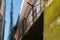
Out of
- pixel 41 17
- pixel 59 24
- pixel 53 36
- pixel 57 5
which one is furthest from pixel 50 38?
pixel 41 17

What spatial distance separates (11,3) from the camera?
12656mm

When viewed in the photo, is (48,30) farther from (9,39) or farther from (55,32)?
(9,39)

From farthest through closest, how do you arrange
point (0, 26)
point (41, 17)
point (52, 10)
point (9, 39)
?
point (0, 26)
point (9, 39)
point (41, 17)
point (52, 10)

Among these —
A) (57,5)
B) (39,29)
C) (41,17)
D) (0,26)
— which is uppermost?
(57,5)

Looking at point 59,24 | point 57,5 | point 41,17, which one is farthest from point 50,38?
point 41,17

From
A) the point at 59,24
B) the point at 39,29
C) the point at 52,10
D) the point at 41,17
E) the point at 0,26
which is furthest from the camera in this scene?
the point at 0,26

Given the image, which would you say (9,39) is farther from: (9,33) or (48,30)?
(48,30)

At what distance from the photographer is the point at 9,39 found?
14.2 meters

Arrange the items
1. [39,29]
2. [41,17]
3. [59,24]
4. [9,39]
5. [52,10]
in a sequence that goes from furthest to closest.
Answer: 1. [9,39]
2. [39,29]
3. [41,17]
4. [52,10]
5. [59,24]

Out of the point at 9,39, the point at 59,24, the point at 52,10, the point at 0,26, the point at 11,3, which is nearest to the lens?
the point at 59,24

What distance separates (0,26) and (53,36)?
17.3 metres

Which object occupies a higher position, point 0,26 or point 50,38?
point 50,38

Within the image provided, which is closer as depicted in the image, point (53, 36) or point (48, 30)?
point (53, 36)

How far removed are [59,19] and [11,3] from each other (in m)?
8.75
